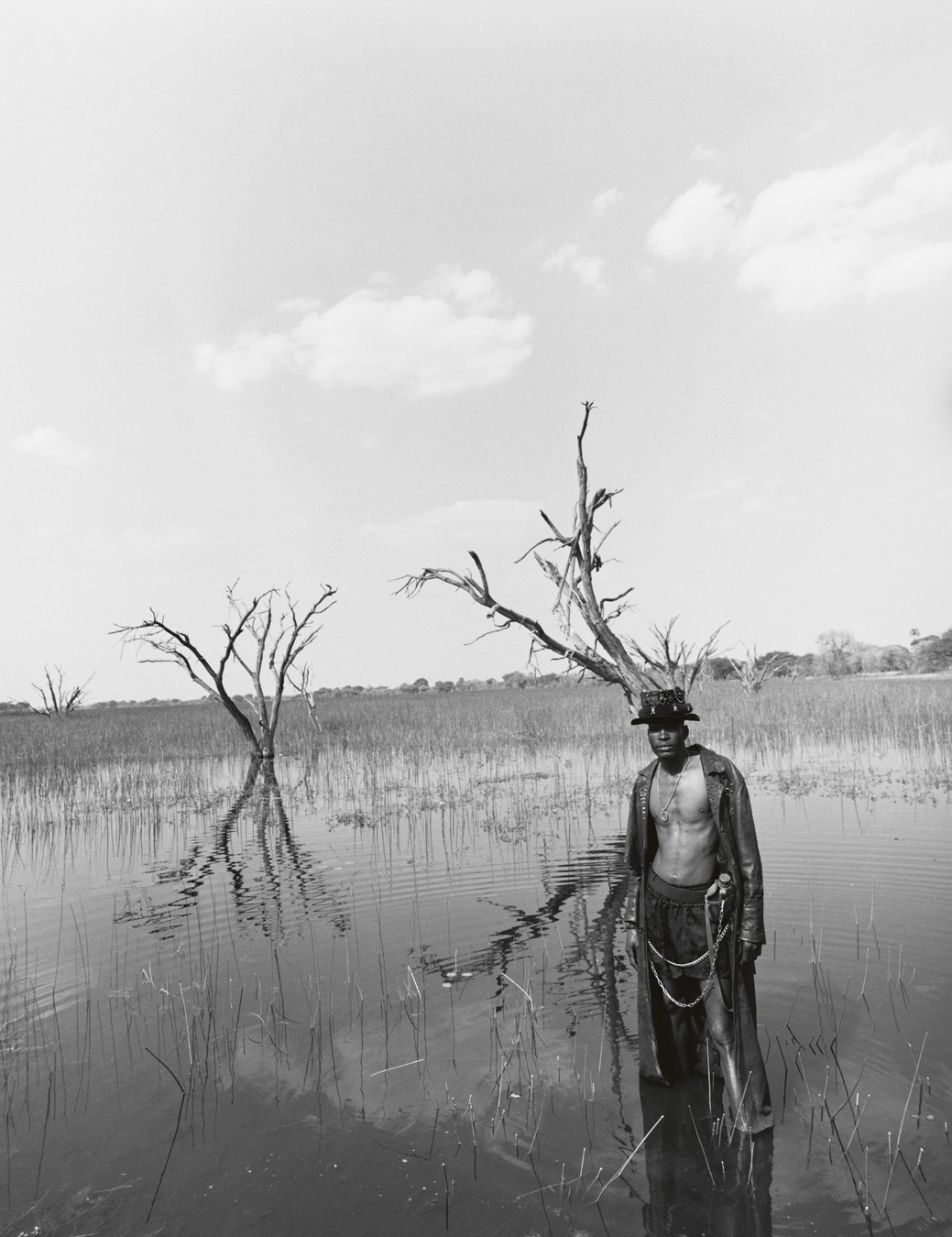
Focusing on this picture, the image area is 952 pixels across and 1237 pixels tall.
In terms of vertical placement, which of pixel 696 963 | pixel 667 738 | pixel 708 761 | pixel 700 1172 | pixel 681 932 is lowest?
pixel 700 1172

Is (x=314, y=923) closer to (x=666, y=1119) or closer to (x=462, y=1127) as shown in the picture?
(x=462, y=1127)

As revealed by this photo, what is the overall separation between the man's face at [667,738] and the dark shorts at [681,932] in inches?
24.6

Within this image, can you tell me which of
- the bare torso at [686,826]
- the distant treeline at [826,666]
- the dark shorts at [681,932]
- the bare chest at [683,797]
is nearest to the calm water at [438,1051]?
the dark shorts at [681,932]

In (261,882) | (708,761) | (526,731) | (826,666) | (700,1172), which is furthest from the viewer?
(826,666)

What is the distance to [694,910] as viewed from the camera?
13.0ft

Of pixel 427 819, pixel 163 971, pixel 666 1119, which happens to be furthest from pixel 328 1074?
pixel 427 819

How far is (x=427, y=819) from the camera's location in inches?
482

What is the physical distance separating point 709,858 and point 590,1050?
1578mm

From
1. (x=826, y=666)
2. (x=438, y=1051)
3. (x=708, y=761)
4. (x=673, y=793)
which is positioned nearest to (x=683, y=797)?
(x=673, y=793)

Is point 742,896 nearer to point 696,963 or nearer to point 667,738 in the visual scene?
point 696,963

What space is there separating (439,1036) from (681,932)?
1.85 m

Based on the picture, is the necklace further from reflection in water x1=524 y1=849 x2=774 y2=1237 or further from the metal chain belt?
reflection in water x1=524 y1=849 x2=774 y2=1237

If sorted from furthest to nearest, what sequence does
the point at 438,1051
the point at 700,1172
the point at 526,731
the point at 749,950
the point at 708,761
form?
the point at 526,731
the point at 438,1051
the point at 708,761
the point at 749,950
the point at 700,1172

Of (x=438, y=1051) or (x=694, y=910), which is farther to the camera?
(x=438, y=1051)
